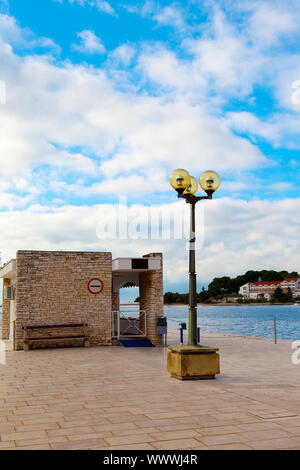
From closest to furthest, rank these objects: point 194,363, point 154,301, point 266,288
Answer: point 194,363
point 154,301
point 266,288

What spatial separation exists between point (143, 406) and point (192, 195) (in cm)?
426

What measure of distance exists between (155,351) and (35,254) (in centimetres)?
488

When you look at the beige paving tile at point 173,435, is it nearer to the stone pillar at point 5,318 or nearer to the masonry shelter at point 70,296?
the masonry shelter at point 70,296

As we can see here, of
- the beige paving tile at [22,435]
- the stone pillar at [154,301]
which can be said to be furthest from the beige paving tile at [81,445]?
the stone pillar at [154,301]

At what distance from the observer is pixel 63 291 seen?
15523 mm

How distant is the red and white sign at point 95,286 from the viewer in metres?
15.8

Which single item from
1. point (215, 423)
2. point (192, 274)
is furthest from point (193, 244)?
point (215, 423)

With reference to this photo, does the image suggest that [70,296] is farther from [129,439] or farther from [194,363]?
[129,439]

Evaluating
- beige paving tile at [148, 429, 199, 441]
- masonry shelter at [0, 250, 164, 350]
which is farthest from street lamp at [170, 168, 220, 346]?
masonry shelter at [0, 250, 164, 350]

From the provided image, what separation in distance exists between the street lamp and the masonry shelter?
21.6ft

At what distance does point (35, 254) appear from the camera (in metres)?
15.3

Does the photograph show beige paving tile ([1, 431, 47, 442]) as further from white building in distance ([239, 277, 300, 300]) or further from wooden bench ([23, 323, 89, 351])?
white building in distance ([239, 277, 300, 300])

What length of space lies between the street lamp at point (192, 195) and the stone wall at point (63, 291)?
23.4 feet

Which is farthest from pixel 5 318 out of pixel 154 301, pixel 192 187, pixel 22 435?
pixel 22 435
